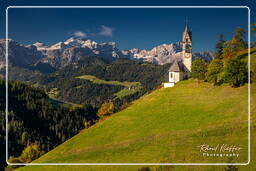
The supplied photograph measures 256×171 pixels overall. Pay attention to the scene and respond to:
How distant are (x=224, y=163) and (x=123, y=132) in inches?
706

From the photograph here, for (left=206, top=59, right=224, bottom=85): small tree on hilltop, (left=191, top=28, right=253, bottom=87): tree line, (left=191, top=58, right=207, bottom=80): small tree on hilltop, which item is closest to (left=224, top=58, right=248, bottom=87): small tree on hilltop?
(left=191, top=28, right=253, bottom=87): tree line

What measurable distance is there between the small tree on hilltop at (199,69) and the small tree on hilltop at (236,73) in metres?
10.3

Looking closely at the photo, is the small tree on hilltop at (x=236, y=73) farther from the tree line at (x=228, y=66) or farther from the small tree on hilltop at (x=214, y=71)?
the small tree on hilltop at (x=214, y=71)

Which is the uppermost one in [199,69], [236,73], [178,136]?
[199,69]

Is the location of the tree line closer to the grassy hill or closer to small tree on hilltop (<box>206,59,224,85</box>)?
small tree on hilltop (<box>206,59,224,85</box>)

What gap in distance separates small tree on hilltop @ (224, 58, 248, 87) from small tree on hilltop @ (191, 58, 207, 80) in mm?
10302

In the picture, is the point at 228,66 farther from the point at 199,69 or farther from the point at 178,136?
the point at 178,136

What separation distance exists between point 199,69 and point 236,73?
13497mm

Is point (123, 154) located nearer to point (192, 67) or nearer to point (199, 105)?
point (199, 105)

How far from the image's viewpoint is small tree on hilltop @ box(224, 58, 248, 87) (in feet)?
112

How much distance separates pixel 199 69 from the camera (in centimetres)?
4856

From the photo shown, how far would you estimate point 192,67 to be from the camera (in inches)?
1955

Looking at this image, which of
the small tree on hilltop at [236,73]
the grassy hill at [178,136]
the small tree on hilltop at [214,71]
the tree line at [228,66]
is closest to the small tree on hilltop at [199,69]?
the tree line at [228,66]

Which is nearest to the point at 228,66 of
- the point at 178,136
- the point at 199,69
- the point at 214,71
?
the point at 214,71
